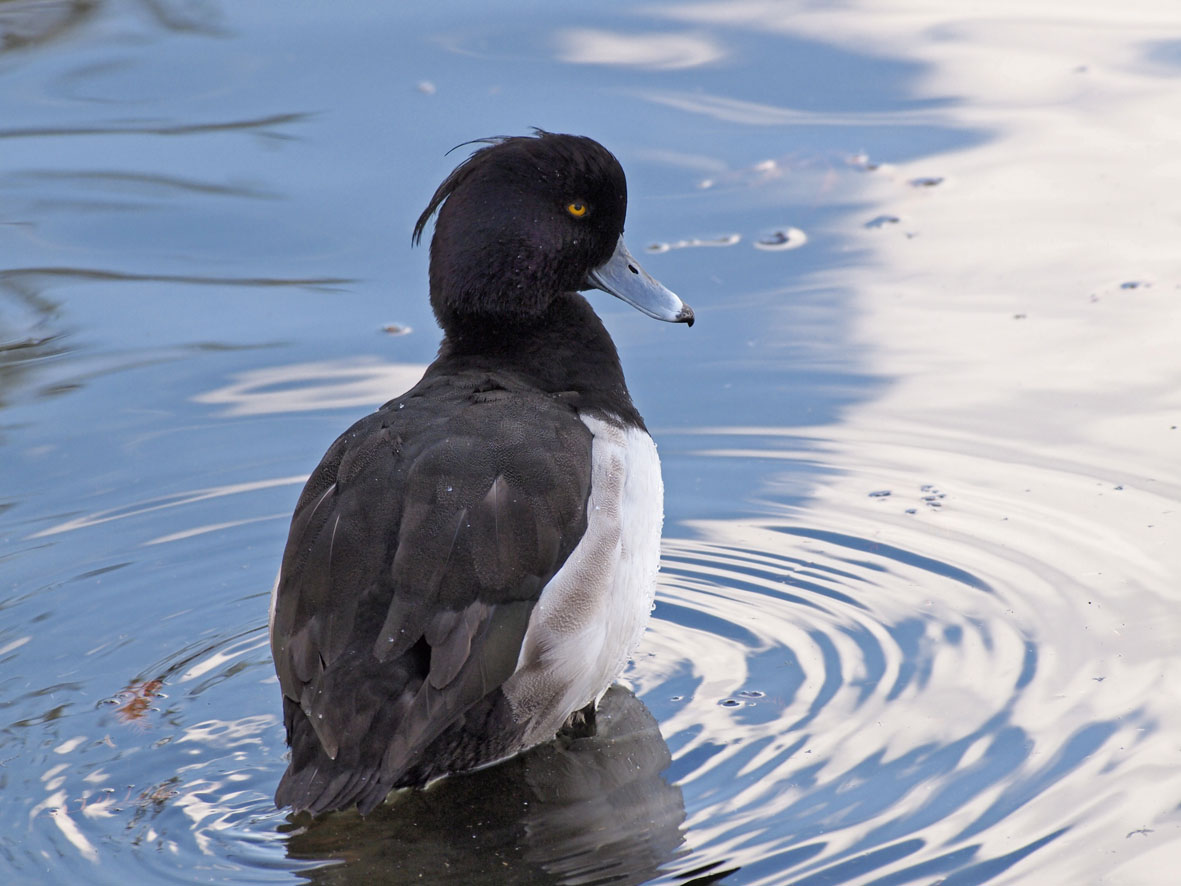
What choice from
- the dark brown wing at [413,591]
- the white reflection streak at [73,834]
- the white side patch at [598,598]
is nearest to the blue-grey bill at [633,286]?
the white side patch at [598,598]

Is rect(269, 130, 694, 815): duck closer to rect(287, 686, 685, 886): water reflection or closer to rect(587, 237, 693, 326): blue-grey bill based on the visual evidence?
rect(287, 686, 685, 886): water reflection

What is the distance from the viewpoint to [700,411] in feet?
17.6

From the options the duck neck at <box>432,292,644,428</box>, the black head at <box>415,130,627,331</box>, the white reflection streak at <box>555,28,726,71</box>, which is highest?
the black head at <box>415,130,627,331</box>

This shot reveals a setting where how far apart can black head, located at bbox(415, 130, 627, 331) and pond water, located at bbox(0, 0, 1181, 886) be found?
884 millimetres

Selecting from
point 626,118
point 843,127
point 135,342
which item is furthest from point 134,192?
point 843,127

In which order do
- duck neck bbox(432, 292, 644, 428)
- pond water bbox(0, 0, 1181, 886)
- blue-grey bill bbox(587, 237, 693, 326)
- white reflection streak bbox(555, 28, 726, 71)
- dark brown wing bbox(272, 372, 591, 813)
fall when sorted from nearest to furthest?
dark brown wing bbox(272, 372, 591, 813), pond water bbox(0, 0, 1181, 886), duck neck bbox(432, 292, 644, 428), blue-grey bill bbox(587, 237, 693, 326), white reflection streak bbox(555, 28, 726, 71)

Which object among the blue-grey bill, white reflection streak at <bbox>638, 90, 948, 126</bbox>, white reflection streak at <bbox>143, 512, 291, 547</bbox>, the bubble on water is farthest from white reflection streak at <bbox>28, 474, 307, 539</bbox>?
white reflection streak at <bbox>638, 90, 948, 126</bbox>

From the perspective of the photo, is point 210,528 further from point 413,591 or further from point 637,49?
point 637,49

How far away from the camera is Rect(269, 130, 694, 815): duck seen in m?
3.41

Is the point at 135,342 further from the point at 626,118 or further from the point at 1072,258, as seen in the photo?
the point at 1072,258

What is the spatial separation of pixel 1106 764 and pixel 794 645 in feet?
2.74

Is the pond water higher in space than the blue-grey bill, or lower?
lower

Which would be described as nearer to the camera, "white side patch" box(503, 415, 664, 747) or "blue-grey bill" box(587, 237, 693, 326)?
"white side patch" box(503, 415, 664, 747)

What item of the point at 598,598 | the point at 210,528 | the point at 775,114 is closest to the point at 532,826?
the point at 598,598
